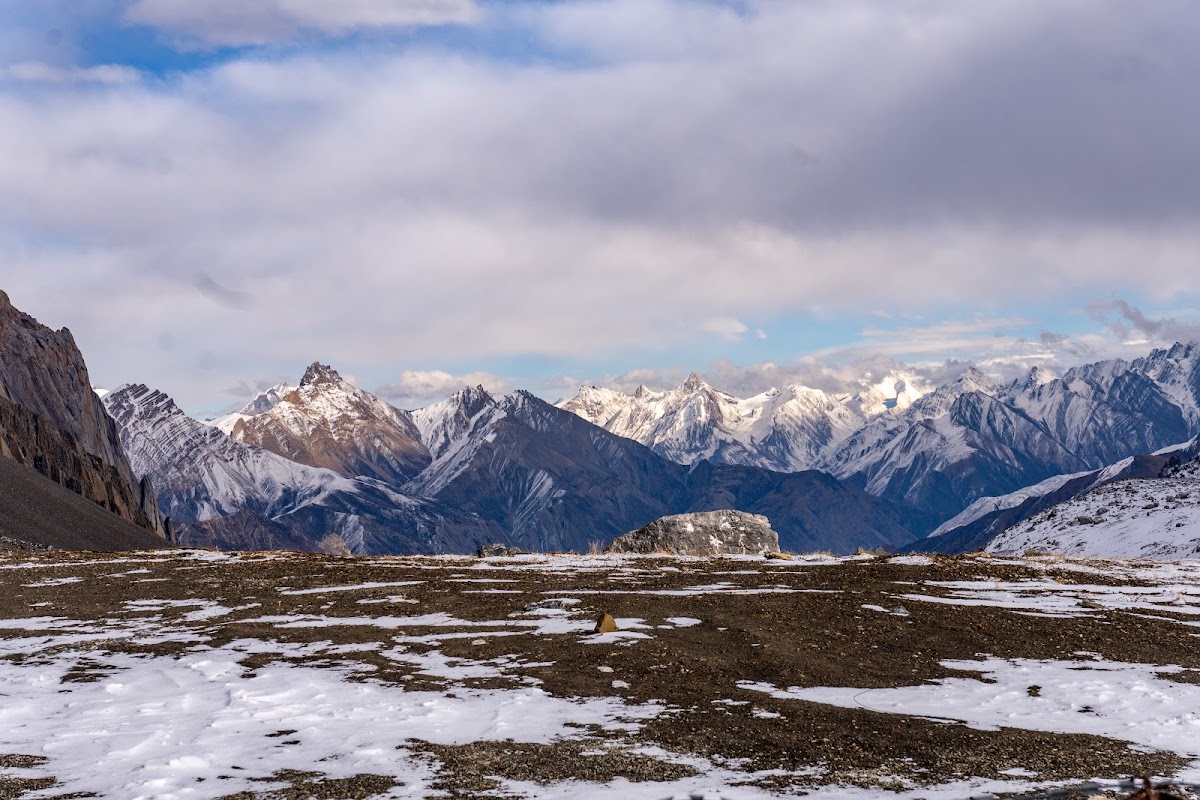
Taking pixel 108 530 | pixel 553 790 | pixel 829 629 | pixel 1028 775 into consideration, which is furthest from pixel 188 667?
pixel 108 530

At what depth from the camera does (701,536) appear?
46719 mm

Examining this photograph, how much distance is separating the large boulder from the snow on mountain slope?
67.0ft

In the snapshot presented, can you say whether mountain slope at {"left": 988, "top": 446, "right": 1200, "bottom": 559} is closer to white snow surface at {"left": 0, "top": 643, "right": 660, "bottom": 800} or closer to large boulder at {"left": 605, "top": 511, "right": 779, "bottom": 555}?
large boulder at {"left": 605, "top": 511, "right": 779, "bottom": 555}

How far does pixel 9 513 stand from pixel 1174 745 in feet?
289

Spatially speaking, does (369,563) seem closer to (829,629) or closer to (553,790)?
(829,629)

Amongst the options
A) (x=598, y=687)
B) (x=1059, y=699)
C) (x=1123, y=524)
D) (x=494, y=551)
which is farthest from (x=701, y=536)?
(x=1123, y=524)

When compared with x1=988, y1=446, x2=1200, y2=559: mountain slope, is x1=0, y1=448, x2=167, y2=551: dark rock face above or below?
above

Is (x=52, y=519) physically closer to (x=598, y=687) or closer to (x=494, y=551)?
(x=494, y=551)

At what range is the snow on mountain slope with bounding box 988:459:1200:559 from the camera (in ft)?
187

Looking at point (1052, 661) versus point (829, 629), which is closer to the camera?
point (1052, 661)

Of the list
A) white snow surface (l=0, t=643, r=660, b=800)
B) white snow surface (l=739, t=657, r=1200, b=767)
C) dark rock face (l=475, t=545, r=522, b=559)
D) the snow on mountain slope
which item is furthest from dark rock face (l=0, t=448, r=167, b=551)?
the snow on mountain slope

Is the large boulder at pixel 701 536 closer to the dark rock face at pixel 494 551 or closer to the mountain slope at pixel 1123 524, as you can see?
the dark rock face at pixel 494 551

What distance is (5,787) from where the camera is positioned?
33.3 ft

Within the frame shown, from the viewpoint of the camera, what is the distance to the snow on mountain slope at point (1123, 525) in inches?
2241
